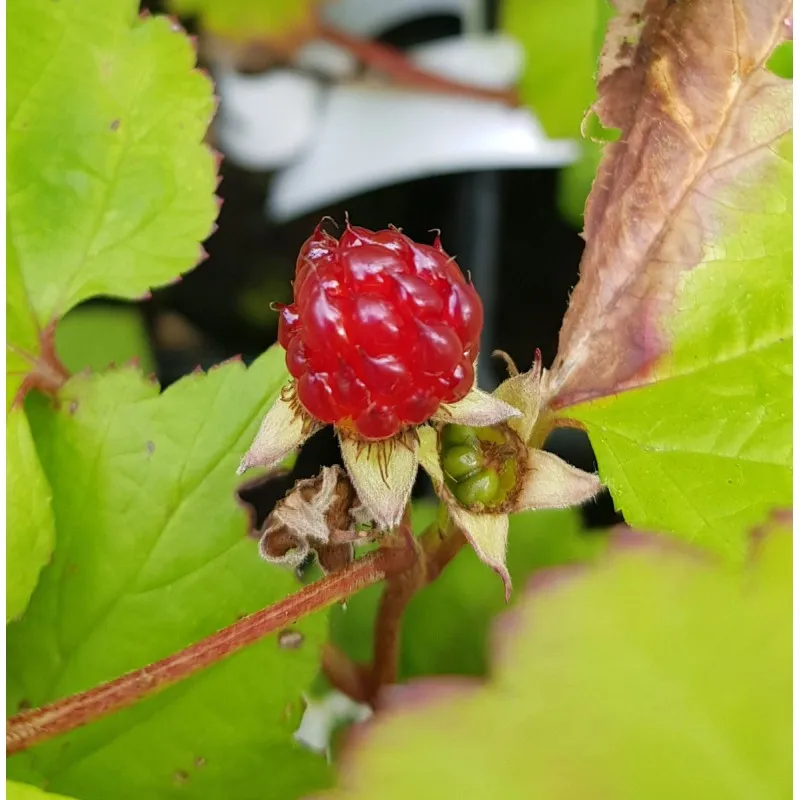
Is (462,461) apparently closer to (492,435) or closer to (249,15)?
(492,435)

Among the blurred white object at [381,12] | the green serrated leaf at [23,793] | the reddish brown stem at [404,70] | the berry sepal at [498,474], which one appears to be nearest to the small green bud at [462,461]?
the berry sepal at [498,474]

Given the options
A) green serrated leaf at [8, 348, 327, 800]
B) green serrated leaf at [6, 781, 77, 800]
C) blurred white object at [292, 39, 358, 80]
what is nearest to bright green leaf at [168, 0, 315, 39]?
blurred white object at [292, 39, 358, 80]

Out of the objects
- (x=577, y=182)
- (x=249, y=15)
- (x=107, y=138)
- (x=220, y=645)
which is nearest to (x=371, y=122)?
(x=249, y=15)

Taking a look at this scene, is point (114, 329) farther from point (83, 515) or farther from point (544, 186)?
point (544, 186)

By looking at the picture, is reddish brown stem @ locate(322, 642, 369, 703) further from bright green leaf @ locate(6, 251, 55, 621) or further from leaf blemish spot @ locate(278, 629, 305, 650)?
bright green leaf @ locate(6, 251, 55, 621)

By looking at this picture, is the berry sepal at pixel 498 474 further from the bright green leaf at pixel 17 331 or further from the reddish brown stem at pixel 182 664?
the bright green leaf at pixel 17 331
